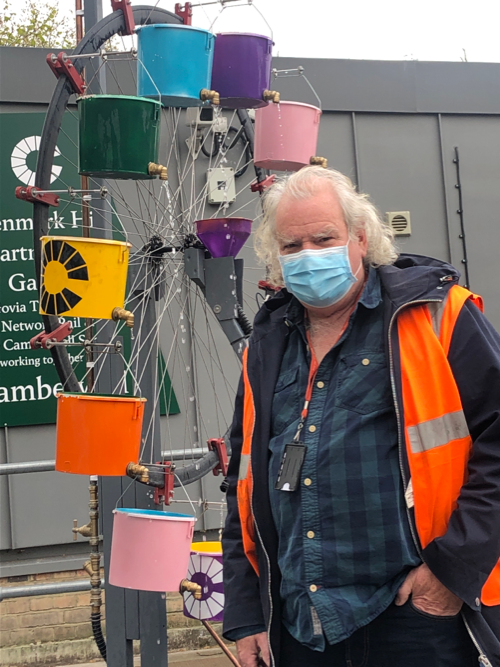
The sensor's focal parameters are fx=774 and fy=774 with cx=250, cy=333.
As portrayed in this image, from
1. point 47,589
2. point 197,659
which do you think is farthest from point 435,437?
point 197,659

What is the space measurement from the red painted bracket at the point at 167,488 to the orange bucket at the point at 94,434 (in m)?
0.33

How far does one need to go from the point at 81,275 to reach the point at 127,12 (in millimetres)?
1032

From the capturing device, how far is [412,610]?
1.56 m

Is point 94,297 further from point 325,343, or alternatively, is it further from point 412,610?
point 412,610

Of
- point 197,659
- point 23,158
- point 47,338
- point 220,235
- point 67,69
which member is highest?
point 23,158

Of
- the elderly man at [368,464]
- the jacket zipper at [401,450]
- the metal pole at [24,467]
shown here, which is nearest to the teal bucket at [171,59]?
the elderly man at [368,464]

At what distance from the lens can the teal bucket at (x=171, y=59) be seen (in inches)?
103

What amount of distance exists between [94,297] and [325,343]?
2.95 ft

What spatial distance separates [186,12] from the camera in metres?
3.01

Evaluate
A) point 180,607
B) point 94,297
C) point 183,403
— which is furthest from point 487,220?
point 94,297

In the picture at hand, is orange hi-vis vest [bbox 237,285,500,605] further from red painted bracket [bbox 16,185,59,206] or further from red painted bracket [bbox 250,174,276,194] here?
red painted bracket [bbox 250,174,276,194]

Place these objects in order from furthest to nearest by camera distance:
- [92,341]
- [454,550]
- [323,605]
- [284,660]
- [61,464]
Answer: [92,341], [61,464], [284,660], [323,605], [454,550]

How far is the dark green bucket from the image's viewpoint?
7.96ft

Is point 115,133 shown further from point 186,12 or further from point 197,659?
point 197,659
